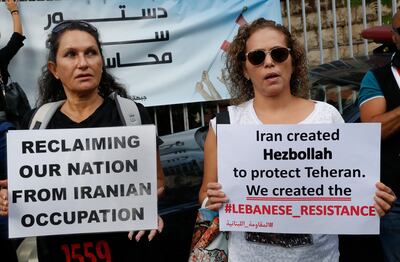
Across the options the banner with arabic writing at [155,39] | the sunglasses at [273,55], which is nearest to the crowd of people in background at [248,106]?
the sunglasses at [273,55]

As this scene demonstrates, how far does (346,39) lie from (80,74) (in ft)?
16.4

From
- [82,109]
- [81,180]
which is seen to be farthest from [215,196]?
[82,109]

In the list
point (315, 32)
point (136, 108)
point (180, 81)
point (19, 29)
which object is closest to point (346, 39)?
point (315, 32)

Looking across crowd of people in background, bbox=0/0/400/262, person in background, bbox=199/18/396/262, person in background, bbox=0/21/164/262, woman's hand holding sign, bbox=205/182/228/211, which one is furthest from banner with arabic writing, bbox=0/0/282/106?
woman's hand holding sign, bbox=205/182/228/211

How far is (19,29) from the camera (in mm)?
4609

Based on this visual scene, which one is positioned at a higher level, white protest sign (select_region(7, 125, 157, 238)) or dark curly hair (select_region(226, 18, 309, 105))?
dark curly hair (select_region(226, 18, 309, 105))

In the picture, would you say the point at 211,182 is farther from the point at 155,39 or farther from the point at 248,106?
the point at 155,39

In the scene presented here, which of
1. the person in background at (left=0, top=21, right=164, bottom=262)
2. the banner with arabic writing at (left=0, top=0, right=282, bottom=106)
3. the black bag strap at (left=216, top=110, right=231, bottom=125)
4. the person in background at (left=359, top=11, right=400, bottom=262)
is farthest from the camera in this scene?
the banner with arabic writing at (left=0, top=0, right=282, bottom=106)

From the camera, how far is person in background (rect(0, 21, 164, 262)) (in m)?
2.35

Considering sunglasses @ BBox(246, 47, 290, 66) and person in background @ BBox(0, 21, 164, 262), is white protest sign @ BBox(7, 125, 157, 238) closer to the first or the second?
person in background @ BBox(0, 21, 164, 262)

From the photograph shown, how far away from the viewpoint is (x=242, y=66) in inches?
92.8

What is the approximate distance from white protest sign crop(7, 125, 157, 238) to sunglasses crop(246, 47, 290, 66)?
47 cm

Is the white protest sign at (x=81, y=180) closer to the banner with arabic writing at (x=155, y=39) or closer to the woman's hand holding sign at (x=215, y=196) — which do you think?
the woman's hand holding sign at (x=215, y=196)

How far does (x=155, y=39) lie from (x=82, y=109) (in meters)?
2.71
